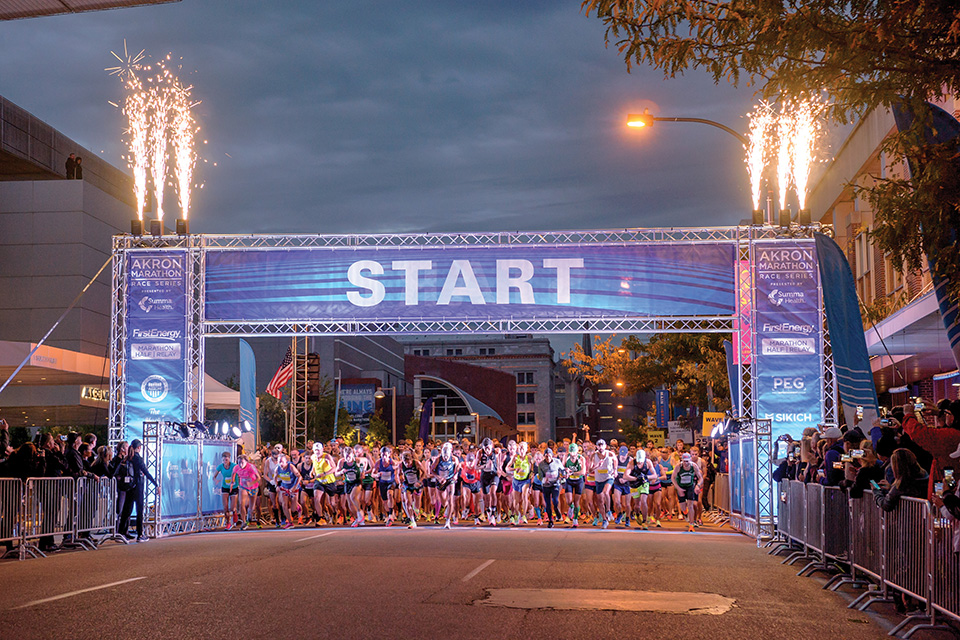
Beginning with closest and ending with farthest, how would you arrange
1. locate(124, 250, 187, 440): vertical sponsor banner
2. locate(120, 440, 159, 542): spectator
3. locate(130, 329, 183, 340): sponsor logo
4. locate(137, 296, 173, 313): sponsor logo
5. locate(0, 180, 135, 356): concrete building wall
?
locate(120, 440, 159, 542): spectator
locate(124, 250, 187, 440): vertical sponsor banner
locate(130, 329, 183, 340): sponsor logo
locate(137, 296, 173, 313): sponsor logo
locate(0, 180, 135, 356): concrete building wall

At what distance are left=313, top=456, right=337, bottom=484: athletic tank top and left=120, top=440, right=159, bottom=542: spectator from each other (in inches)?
214

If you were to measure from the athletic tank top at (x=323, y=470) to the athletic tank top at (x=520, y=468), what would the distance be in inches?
175

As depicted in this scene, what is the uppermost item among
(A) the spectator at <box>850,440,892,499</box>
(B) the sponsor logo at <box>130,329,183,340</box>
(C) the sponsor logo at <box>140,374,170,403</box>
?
(B) the sponsor logo at <box>130,329,183,340</box>

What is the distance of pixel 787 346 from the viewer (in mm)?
22234

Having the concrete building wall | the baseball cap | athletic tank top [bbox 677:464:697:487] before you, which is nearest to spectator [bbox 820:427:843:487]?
the baseball cap

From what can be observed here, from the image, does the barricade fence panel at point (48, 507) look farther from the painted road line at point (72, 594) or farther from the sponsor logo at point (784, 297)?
the sponsor logo at point (784, 297)

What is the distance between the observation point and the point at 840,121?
879 centimetres

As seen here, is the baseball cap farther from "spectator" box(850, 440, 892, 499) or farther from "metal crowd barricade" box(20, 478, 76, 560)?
"metal crowd barricade" box(20, 478, 76, 560)

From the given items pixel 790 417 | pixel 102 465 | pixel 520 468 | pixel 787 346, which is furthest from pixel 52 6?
pixel 520 468

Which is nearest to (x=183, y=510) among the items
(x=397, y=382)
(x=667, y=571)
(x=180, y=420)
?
(x=180, y=420)

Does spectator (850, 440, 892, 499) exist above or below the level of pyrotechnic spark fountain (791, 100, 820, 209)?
below

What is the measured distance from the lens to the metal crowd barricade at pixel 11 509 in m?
15.7

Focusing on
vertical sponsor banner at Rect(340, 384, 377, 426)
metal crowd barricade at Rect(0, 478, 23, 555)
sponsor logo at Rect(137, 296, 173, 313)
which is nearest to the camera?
metal crowd barricade at Rect(0, 478, 23, 555)

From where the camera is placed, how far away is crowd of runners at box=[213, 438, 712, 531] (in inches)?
950
